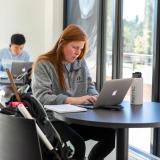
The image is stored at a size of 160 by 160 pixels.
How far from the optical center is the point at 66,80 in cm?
238

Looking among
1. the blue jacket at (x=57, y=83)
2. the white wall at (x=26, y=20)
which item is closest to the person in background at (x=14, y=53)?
the white wall at (x=26, y=20)

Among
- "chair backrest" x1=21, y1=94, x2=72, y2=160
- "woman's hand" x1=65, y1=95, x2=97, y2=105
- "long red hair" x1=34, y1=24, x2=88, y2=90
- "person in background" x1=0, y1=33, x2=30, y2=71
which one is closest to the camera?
"chair backrest" x1=21, y1=94, x2=72, y2=160

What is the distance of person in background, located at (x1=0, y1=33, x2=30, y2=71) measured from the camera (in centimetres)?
475

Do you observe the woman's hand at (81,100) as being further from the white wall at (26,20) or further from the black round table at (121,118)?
the white wall at (26,20)

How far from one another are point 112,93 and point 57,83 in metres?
0.42

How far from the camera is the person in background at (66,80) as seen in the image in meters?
2.27

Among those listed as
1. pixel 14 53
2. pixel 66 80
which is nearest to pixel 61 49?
pixel 66 80

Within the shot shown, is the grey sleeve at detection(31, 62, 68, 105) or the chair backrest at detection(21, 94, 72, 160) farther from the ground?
the grey sleeve at detection(31, 62, 68, 105)

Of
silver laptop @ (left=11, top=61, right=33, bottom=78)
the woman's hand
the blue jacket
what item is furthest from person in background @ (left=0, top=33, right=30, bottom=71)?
the woman's hand

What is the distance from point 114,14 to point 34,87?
1.87 metres

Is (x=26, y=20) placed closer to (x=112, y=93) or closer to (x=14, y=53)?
(x=14, y=53)

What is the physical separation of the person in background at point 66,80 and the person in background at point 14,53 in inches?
93.7

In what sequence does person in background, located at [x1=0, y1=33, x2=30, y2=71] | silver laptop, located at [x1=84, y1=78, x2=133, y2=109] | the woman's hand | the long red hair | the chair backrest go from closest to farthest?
the chair backrest, silver laptop, located at [x1=84, y1=78, x2=133, y2=109], the woman's hand, the long red hair, person in background, located at [x1=0, y1=33, x2=30, y2=71]

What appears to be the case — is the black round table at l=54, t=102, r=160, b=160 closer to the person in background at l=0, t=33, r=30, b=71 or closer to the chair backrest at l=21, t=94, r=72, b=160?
the chair backrest at l=21, t=94, r=72, b=160
